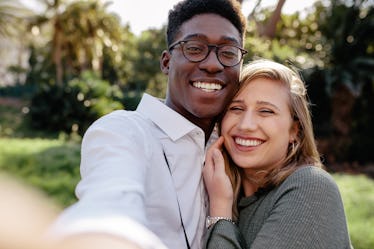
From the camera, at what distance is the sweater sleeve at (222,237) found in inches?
75.8

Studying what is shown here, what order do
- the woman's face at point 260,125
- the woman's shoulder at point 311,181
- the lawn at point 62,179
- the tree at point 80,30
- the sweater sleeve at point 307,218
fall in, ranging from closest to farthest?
the sweater sleeve at point 307,218 < the woman's shoulder at point 311,181 < the woman's face at point 260,125 < the lawn at point 62,179 < the tree at point 80,30

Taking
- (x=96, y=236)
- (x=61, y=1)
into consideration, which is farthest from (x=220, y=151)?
(x=61, y=1)

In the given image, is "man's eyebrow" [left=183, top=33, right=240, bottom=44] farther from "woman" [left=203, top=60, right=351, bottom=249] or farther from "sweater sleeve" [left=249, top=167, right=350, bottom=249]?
"sweater sleeve" [left=249, top=167, right=350, bottom=249]

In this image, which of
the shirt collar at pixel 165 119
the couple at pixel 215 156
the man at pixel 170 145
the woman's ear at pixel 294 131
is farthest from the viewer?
the woman's ear at pixel 294 131

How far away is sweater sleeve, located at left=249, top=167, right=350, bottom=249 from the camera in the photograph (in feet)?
5.85

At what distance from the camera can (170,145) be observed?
6.62 feet

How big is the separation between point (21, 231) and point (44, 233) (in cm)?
5

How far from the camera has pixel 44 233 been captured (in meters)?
0.81

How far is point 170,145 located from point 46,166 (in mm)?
7782

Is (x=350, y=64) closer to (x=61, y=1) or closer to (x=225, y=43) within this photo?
(x=225, y=43)

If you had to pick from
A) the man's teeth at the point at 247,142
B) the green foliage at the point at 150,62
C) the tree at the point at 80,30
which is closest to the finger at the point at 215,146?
the man's teeth at the point at 247,142

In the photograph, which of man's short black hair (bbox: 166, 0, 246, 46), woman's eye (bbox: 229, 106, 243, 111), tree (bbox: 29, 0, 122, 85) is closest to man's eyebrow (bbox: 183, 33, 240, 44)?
man's short black hair (bbox: 166, 0, 246, 46)

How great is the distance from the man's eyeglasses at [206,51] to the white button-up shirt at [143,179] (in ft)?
1.03

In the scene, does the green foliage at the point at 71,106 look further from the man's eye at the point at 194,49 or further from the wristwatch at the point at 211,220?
the wristwatch at the point at 211,220
